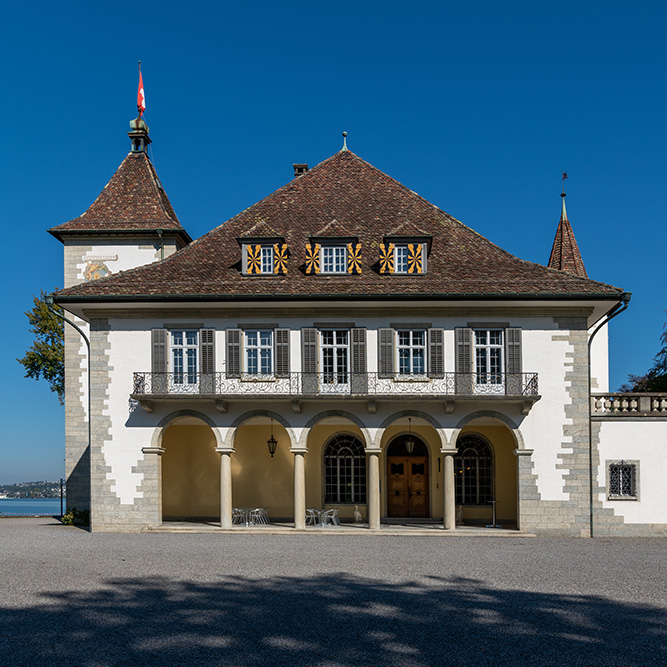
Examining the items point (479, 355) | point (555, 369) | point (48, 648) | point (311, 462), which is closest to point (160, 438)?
point (311, 462)

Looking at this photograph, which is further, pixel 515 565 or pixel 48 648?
pixel 515 565

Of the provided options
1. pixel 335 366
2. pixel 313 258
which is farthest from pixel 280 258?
pixel 335 366

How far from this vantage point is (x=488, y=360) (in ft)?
87.0

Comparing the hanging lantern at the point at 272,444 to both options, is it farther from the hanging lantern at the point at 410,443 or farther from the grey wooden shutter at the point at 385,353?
the grey wooden shutter at the point at 385,353

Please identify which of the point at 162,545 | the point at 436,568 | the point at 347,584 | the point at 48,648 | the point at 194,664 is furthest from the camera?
the point at 162,545

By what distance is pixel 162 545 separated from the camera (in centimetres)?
2214

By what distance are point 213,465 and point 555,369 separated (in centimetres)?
1203

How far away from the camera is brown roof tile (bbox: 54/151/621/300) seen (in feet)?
85.3

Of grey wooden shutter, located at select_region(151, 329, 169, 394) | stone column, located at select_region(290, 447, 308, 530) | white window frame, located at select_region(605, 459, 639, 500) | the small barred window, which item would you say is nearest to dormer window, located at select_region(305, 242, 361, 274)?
grey wooden shutter, located at select_region(151, 329, 169, 394)

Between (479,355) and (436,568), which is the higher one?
(479,355)

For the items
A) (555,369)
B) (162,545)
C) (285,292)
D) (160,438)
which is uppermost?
(285,292)

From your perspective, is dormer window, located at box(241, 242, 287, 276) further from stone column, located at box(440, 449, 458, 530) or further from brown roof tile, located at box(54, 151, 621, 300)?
stone column, located at box(440, 449, 458, 530)

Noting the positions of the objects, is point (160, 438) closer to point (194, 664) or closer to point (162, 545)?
point (162, 545)

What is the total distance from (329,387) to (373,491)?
3447mm
